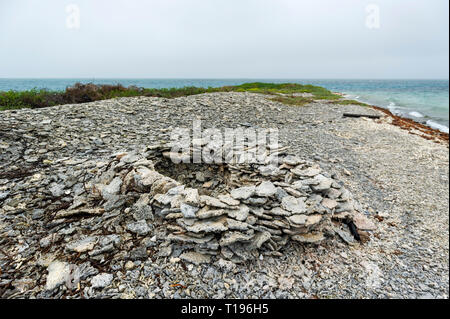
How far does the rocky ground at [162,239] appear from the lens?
3731 mm

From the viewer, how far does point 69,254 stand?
3967mm

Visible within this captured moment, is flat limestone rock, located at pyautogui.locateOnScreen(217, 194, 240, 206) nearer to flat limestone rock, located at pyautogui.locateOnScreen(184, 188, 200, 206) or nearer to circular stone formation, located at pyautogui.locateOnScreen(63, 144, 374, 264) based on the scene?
circular stone formation, located at pyautogui.locateOnScreen(63, 144, 374, 264)

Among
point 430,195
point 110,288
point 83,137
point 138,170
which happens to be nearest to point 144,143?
point 83,137

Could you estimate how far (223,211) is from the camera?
445 centimetres

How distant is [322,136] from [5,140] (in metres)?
14.3

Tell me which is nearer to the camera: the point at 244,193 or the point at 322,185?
the point at 244,193

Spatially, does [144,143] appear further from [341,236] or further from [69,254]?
[341,236]

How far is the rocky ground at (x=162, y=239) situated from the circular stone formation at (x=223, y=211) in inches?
8.0

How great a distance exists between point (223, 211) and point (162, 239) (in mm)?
1317

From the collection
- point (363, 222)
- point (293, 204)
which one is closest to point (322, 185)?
point (293, 204)

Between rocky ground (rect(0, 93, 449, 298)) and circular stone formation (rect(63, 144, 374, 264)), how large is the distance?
0.20 metres

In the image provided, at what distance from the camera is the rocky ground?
3.73 m

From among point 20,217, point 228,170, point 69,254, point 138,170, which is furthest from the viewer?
point 228,170

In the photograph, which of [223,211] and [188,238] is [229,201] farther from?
[188,238]
